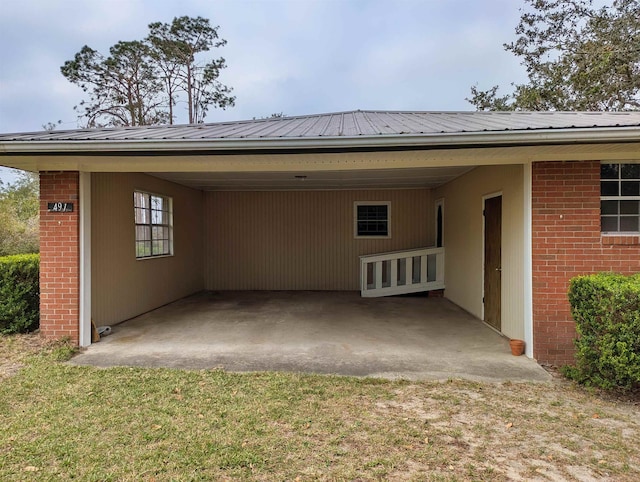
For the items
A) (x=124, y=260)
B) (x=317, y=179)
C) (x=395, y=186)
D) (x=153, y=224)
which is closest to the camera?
(x=124, y=260)

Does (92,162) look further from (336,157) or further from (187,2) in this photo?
(187,2)

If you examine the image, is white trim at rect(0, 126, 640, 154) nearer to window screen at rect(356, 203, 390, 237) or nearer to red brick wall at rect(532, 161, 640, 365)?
red brick wall at rect(532, 161, 640, 365)

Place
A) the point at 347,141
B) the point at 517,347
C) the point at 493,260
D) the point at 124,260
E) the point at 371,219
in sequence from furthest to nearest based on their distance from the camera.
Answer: the point at 371,219 < the point at 124,260 < the point at 493,260 < the point at 517,347 < the point at 347,141

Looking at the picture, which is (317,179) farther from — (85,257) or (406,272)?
(85,257)

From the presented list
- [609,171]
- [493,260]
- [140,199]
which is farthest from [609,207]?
[140,199]

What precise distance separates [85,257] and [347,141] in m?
3.77

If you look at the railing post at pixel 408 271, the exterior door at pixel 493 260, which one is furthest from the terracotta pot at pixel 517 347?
the railing post at pixel 408 271

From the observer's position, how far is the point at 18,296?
5.44m

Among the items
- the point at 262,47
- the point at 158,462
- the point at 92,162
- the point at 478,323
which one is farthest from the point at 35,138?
the point at 262,47

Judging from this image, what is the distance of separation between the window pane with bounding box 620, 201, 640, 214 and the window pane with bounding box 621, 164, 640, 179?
0.30m

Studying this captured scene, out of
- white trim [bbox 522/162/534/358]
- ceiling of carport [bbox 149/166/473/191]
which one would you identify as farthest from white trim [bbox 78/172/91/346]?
white trim [bbox 522/162/534/358]

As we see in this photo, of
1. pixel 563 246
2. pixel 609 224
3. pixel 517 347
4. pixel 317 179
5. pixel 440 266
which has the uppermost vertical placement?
pixel 317 179

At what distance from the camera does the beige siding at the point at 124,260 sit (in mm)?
5848

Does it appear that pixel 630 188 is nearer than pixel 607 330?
No
